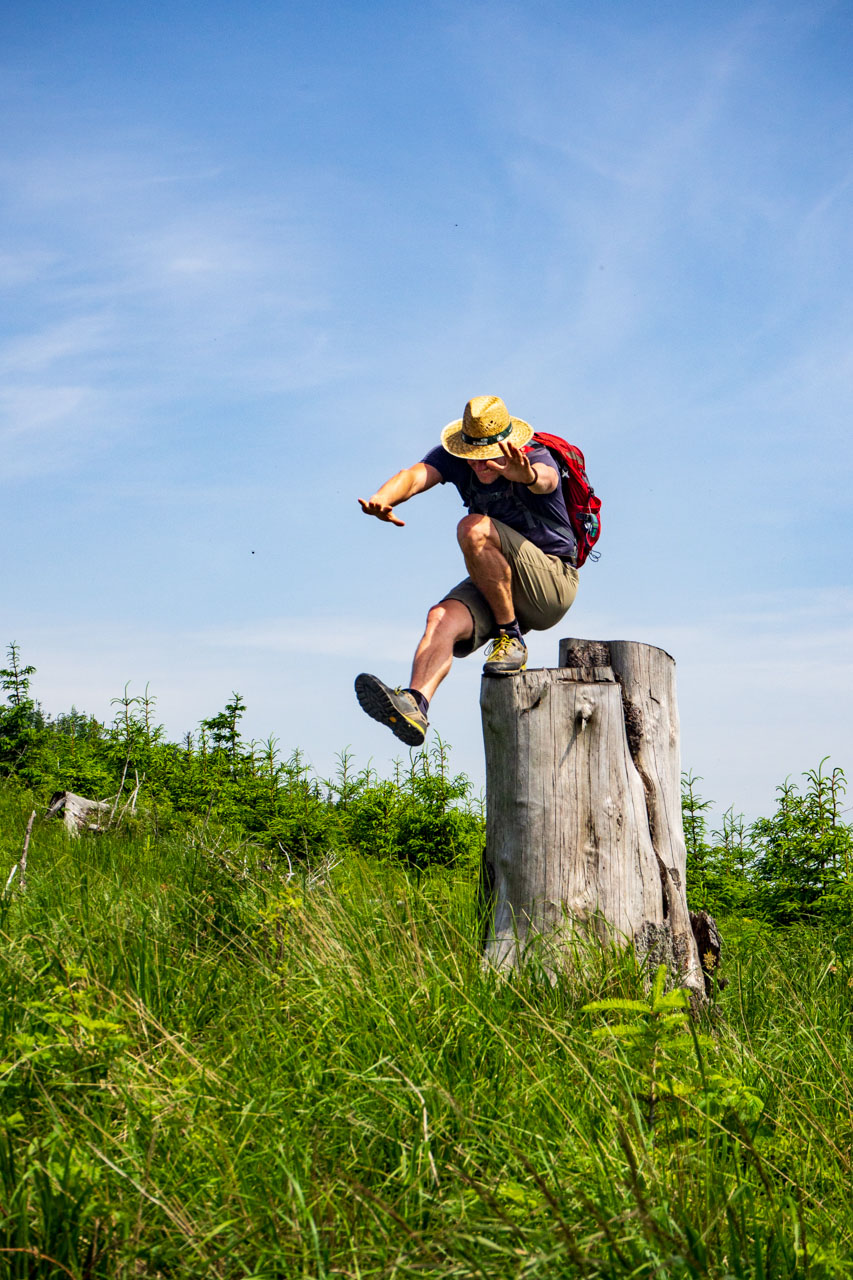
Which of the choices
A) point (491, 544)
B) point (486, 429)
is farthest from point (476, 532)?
point (486, 429)

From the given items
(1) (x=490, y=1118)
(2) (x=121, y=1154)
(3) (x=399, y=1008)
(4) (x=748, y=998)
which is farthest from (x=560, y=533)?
(2) (x=121, y=1154)

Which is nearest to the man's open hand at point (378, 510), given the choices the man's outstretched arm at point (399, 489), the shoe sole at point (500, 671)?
the man's outstretched arm at point (399, 489)

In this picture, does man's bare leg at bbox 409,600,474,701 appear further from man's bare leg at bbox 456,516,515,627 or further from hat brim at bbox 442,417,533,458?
hat brim at bbox 442,417,533,458

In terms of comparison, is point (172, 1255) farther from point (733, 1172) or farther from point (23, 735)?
point (23, 735)

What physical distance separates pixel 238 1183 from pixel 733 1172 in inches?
48.8

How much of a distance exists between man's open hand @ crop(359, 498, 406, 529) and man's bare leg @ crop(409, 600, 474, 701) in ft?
1.74

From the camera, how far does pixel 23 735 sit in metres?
13.0

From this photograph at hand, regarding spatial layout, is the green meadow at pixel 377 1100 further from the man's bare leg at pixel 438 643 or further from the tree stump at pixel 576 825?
the man's bare leg at pixel 438 643

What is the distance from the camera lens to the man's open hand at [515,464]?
16.5 ft

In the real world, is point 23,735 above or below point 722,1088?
above

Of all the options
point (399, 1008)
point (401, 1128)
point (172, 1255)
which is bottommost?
point (172, 1255)

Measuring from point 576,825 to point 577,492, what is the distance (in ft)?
7.37

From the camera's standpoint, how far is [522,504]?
550cm

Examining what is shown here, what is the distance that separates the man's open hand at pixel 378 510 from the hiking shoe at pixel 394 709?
912 mm
